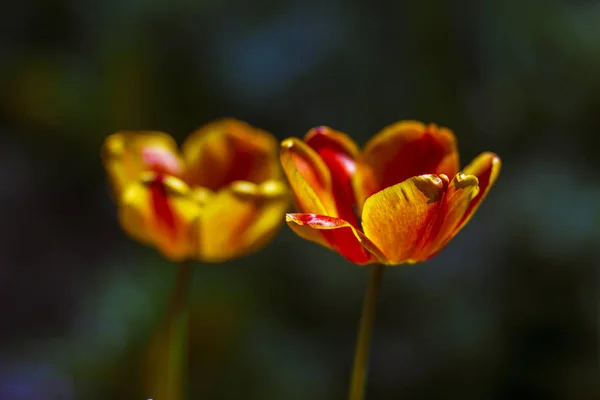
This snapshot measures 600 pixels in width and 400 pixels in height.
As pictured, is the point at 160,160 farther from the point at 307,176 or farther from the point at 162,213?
the point at 307,176

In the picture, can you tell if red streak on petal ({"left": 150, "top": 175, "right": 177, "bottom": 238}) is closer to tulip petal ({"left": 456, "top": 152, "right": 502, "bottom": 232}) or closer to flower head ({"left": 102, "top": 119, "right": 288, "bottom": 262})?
flower head ({"left": 102, "top": 119, "right": 288, "bottom": 262})

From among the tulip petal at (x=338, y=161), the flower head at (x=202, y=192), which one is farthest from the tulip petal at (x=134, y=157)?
the tulip petal at (x=338, y=161)

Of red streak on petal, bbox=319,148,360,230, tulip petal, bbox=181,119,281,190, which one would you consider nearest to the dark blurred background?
tulip petal, bbox=181,119,281,190

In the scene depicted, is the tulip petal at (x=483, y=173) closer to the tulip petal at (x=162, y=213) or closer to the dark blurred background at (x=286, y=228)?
the tulip petal at (x=162, y=213)

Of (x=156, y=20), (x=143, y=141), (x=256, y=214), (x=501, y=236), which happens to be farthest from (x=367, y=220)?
(x=156, y=20)

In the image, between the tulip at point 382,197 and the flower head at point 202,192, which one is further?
the flower head at point 202,192

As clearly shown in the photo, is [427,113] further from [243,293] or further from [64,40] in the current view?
[64,40]

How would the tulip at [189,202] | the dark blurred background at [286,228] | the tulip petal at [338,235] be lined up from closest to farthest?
the tulip petal at [338,235] < the tulip at [189,202] < the dark blurred background at [286,228]

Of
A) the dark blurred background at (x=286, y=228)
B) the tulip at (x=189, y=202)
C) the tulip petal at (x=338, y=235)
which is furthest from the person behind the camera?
the dark blurred background at (x=286, y=228)

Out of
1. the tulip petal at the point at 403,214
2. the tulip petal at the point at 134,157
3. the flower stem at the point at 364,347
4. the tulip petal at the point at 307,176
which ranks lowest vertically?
the flower stem at the point at 364,347

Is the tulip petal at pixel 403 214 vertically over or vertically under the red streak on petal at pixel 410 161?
under
